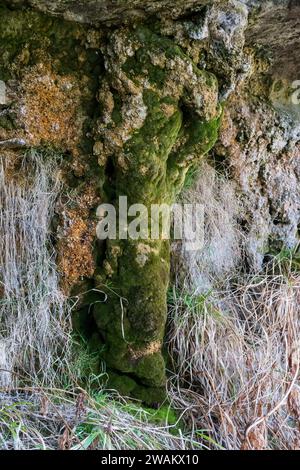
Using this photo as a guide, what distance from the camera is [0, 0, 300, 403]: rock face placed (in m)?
2.47

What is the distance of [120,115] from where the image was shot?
2.52 metres

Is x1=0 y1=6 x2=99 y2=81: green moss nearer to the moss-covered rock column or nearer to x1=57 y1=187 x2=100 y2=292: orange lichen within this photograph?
the moss-covered rock column

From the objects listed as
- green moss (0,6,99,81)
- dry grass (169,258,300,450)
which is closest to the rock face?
green moss (0,6,99,81)

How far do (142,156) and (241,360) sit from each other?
1.01 metres

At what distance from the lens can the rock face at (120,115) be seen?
8.12 ft

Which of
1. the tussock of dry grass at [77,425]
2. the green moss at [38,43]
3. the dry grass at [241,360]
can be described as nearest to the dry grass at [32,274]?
the tussock of dry grass at [77,425]

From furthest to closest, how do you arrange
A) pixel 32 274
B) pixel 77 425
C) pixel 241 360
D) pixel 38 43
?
1. pixel 241 360
2. pixel 32 274
3. pixel 38 43
4. pixel 77 425

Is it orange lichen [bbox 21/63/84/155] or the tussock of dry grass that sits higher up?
orange lichen [bbox 21/63/84/155]

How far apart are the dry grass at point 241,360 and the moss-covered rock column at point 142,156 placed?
0.19 metres

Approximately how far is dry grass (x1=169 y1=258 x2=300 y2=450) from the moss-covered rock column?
7.3 inches

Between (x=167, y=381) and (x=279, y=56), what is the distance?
1.76 m

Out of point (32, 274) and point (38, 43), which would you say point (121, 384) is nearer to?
point (32, 274)

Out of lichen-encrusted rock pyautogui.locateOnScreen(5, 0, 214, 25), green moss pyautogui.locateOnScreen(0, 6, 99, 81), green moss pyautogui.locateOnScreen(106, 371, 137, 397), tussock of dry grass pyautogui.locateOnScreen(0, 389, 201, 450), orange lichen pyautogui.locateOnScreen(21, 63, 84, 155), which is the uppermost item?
lichen-encrusted rock pyautogui.locateOnScreen(5, 0, 214, 25)

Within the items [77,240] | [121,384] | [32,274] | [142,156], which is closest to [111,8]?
[142,156]
